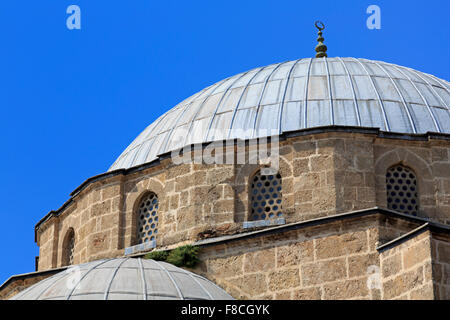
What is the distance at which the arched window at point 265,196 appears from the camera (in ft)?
62.3

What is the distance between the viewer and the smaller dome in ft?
50.9

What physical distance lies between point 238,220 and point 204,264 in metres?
1.26

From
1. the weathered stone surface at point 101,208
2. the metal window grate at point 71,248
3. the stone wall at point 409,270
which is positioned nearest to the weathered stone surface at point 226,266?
the stone wall at point 409,270

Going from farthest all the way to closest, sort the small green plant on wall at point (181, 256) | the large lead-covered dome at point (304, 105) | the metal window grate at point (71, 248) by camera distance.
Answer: the metal window grate at point (71, 248) → the large lead-covered dome at point (304, 105) → the small green plant on wall at point (181, 256)

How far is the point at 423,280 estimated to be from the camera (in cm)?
1533

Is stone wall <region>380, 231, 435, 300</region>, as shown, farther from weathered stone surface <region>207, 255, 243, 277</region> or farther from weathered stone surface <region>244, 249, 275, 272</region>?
weathered stone surface <region>207, 255, 243, 277</region>

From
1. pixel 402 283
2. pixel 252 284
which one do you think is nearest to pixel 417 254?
pixel 402 283

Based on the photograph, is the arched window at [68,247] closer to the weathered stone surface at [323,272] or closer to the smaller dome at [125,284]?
the smaller dome at [125,284]

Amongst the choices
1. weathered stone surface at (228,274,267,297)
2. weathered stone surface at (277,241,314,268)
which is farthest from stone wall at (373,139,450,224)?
weathered stone surface at (228,274,267,297)

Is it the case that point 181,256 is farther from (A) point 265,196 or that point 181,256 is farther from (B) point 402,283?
(B) point 402,283

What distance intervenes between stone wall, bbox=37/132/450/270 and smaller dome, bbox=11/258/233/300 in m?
2.32

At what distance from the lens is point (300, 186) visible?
18.8 metres

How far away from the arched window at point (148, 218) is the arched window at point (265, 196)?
2.07 meters

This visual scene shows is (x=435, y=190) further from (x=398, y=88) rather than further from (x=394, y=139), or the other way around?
(x=398, y=88)
